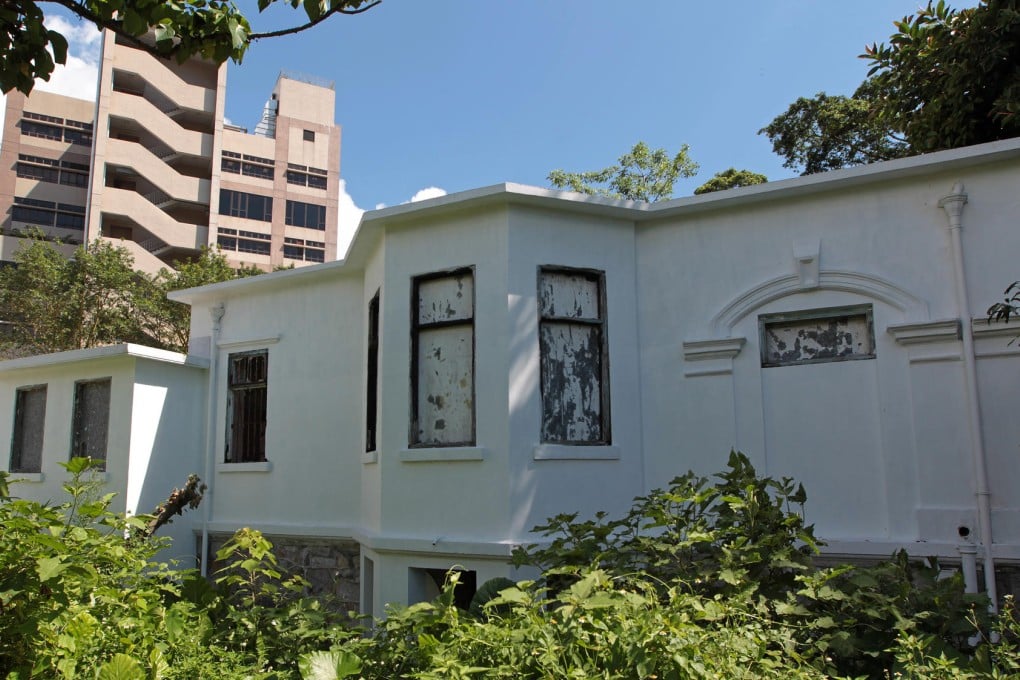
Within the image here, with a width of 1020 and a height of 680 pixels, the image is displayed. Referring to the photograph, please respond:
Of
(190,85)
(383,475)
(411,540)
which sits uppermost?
(190,85)

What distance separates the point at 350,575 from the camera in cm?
843

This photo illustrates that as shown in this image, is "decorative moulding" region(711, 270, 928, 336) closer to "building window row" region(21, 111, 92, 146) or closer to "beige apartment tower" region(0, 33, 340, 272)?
"beige apartment tower" region(0, 33, 340, 272)

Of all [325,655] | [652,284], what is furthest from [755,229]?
[325,655]

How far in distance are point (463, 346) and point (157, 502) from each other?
4.84 meters

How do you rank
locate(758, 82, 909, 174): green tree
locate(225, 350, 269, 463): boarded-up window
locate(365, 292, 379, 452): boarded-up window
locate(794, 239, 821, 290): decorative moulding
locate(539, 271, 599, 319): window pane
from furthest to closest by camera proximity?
locate(758, 82, 909, 174): green tree < locate(225, 350, 269, 463): boarded-up window < locate(365, 292, 379, 452): boarded-up window < locate(539, 271, 599, 319): window pane < locate(794, 239, 821, 290): decorative moulding

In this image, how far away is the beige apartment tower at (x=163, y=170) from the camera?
35.8m

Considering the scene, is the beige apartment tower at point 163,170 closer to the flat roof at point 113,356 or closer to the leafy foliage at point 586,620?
the flat roof at point 113,356

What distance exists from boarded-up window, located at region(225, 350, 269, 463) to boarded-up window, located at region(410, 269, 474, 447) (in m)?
3.17

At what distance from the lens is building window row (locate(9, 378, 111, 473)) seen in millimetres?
9859

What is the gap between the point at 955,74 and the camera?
350 inches

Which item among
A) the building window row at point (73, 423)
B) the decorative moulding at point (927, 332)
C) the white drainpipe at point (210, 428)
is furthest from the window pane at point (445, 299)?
the building window row at point (73, 423)

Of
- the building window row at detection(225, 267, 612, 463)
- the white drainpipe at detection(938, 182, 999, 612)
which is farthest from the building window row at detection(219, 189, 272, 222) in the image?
the white drainpipe at detection(938, 182, 999, 612)

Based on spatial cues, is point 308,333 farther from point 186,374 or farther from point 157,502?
point 157,502

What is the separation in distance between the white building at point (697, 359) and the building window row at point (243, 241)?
111ft
